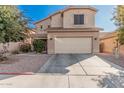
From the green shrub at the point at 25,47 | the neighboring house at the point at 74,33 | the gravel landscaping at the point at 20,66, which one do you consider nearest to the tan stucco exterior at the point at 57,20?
the neighboring house at the point at 74,33

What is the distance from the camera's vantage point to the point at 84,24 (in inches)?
776

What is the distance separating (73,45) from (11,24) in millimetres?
8013

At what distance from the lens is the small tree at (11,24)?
10.6 m

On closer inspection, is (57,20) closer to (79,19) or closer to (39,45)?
(79,19)

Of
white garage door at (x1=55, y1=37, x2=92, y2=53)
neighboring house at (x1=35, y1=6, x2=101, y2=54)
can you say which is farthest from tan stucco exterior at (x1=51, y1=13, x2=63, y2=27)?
white garage door at (x1=55, y1=37, x2=92, y2=53)

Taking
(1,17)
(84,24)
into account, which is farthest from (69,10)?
(1,17)

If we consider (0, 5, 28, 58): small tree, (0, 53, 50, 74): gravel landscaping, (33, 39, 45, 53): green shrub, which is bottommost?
(0, 53, 50, 74): gravel landscaping

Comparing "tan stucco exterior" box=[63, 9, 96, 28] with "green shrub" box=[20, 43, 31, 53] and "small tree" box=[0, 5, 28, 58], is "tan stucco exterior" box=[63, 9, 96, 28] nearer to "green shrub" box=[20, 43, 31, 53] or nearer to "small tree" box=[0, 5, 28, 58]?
"green shrub" box=[20, 43, 31, 53]

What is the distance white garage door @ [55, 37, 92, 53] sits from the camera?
59.3ft

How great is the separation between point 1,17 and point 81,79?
5.59 meters

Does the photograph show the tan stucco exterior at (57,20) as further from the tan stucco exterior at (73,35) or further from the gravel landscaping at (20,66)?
the gravel landscaping at (20,66)

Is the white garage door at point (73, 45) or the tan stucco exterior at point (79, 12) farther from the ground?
the tan stucco exterior at point (79, 12)

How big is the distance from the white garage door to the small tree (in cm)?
569
